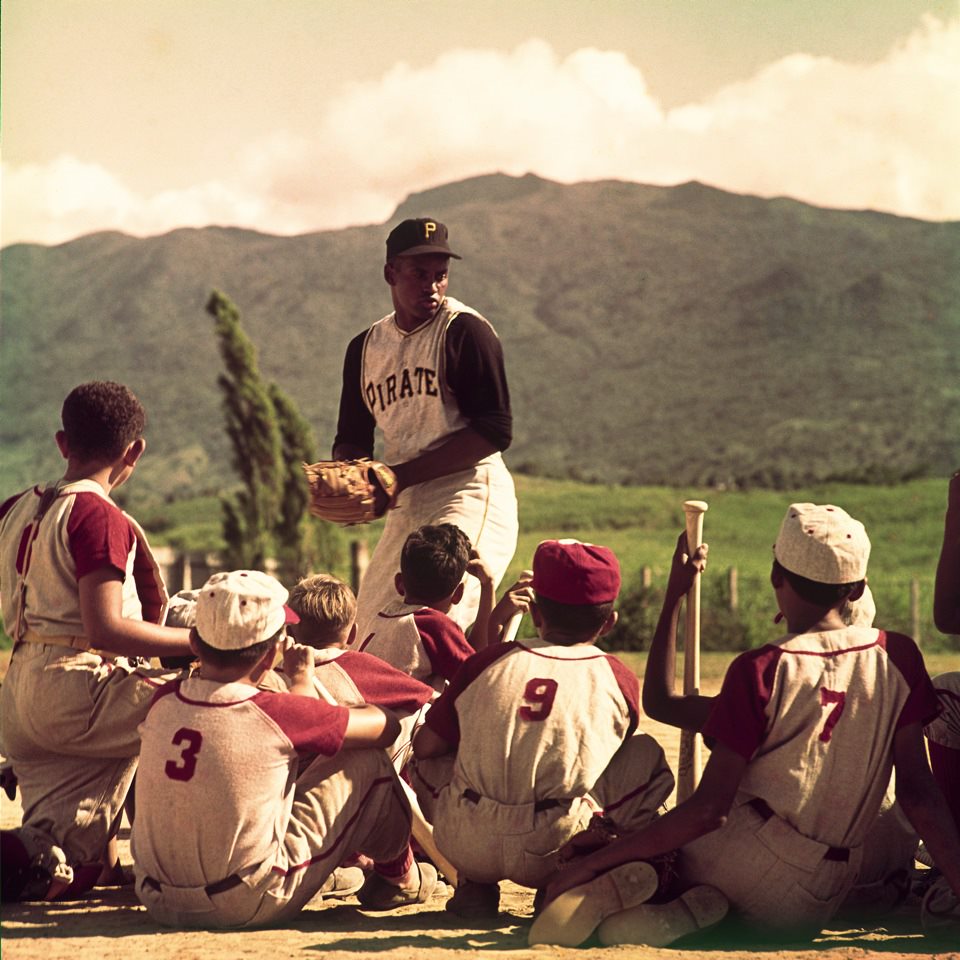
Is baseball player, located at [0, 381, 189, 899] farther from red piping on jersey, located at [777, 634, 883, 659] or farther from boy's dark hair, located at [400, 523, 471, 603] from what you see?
red piping on jersey, located at [777, 634, 883, 659]

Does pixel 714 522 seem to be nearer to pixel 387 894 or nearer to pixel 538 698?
pixel 387 894

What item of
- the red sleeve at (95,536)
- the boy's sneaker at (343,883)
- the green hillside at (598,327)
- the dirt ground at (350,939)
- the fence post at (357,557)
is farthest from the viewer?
the green hillside at (598,327)

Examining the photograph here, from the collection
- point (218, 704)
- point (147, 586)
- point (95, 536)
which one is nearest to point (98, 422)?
point (95, 536)

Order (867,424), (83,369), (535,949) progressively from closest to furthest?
(535,949) < (867,424) < (83,369)

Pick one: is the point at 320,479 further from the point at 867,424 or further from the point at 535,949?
the point at 867,424

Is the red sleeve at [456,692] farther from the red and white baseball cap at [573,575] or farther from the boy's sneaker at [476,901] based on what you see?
the boy's sneaker at [476,901]

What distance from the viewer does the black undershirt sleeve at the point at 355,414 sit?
6918mm

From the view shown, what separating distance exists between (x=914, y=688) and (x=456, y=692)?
1.40 m

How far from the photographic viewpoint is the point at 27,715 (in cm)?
496

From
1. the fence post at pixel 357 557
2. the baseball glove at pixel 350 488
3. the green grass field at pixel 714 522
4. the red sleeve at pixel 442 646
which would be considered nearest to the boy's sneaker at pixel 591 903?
the red sleeve at pixel 442 646

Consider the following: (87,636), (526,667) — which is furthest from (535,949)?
(87,636)

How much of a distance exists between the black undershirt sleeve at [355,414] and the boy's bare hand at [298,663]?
244 cm

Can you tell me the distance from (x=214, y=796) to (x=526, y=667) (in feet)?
3.37

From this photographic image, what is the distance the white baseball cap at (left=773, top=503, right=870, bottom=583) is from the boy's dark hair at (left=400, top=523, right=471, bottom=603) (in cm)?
155
